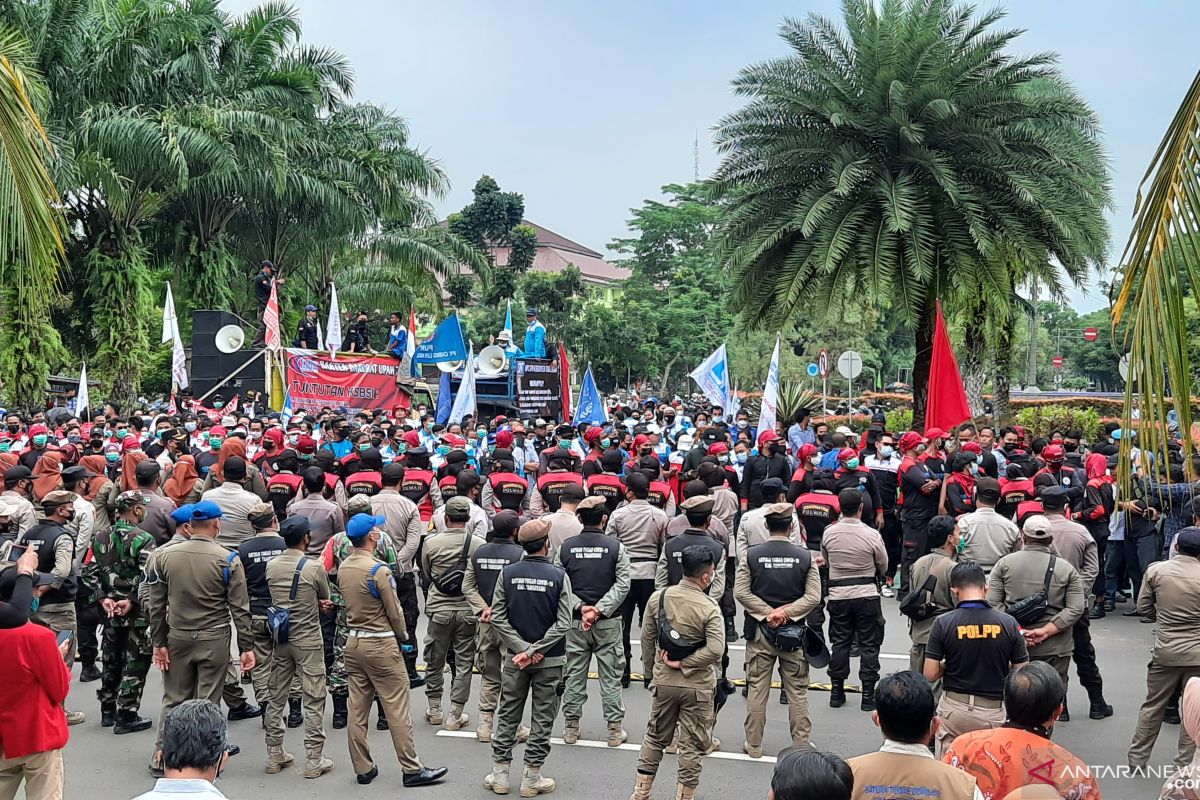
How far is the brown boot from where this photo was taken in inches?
255

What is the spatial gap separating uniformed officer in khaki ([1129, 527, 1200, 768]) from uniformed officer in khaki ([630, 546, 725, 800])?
2.83 metres

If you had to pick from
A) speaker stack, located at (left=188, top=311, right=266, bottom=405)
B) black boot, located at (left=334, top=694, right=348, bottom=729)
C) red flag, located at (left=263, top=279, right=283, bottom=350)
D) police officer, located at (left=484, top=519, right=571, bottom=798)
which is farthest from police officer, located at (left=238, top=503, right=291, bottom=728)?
speaker stack, located at (left=188, top=311, right=266, bottom=405)

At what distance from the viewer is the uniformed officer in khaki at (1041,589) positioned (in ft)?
23.3

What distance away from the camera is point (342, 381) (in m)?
20.4

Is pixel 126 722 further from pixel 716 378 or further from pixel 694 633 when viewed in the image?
pixel 716 378

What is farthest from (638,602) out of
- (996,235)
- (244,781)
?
(996,235)

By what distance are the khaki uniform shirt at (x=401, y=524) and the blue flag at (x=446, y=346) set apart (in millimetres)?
10645

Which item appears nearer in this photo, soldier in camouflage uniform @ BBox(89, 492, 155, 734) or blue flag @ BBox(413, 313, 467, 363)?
soldier in camouflage uniform @ BBox(89, 492, 155, 734)

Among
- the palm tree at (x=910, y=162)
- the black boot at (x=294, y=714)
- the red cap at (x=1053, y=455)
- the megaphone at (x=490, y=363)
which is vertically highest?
the palm tree at (x=910, y=162)

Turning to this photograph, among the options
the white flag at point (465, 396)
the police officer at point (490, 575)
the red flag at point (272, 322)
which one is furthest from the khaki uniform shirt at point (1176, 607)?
the red flag at point (272, 322)

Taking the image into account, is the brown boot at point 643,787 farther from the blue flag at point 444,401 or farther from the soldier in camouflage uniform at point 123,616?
the blue flag at point 444,401

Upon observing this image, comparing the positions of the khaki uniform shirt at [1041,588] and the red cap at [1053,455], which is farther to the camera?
the red cap at [1053,455]

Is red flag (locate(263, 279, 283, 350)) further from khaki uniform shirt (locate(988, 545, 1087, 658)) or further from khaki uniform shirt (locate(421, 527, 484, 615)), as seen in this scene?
khaki uniform shirt (locate(988, 545, 1087, 658))

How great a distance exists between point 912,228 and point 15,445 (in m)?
12.5
